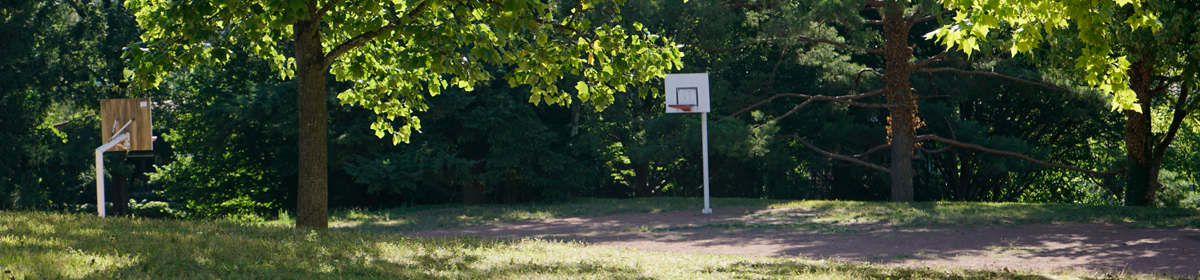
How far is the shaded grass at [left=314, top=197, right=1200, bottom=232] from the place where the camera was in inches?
495

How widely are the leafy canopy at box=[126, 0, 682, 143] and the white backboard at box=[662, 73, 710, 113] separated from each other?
6.73 meters

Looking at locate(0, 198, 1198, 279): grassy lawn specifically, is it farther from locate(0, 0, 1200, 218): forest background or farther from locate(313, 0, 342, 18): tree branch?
locate(0, 0, 1200, 218): forest background

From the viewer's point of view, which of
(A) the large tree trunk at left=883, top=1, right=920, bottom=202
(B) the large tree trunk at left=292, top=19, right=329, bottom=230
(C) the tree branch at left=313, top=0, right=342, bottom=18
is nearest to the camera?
(C) the tree branch at left=313, top=0, right=342, bottom=18

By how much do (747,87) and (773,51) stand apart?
161 cm

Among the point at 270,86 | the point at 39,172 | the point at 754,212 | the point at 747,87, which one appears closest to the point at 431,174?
the point at 270,86

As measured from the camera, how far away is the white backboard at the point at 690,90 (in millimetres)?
15414

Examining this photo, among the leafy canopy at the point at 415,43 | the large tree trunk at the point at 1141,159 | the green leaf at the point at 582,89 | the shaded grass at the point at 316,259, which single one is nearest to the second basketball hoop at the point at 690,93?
the leafy canopy at the point at 415,43

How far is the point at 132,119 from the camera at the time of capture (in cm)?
897

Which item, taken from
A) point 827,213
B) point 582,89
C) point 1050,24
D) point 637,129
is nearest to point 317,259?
point 582,89

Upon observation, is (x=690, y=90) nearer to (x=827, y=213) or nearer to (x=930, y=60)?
(x=827, y=213)

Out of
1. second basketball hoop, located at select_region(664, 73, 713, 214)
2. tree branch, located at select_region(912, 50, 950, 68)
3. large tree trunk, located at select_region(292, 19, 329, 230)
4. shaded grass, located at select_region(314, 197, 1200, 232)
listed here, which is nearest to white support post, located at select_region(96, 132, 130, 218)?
large tree trunk, located at select_region(292, 19, 329, 230)

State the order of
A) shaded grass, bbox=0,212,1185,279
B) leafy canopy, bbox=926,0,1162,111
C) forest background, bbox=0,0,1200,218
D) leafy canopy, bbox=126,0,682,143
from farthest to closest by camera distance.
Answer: forest background, bbox=0,0,1200,218 → leafy canopy, bbox=126,0,682,143 → shaded grass, bbox=0,212,1185,279 → leafy canopy, bbox=926,0,1162,111

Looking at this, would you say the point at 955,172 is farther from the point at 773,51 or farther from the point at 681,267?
the point at 681,267

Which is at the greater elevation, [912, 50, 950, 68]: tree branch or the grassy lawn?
[912, 50, 950, 68]: tree branch
